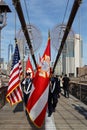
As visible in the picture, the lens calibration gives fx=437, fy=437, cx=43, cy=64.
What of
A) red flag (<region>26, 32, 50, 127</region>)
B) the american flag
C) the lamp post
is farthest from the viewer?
the lamp post

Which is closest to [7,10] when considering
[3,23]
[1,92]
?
[3,23]

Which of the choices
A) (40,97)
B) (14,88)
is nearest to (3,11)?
(14,88)

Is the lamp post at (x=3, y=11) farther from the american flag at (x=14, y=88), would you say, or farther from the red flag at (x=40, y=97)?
the red flag at (x=40, y=97)


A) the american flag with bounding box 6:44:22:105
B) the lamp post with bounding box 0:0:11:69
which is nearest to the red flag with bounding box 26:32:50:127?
the american flag with bounding box 6:44:22:105

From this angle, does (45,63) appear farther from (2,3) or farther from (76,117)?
(2,3)

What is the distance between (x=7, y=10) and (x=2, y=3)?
227 cm

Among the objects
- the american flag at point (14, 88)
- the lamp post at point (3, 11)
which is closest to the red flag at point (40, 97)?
the american flag at point (14, 88)

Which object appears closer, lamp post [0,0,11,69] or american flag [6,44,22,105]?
american flag [6,44,22,105]

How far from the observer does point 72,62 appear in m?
53.8

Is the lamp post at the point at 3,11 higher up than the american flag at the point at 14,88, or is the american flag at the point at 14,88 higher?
the lamp post at the point at 3,11

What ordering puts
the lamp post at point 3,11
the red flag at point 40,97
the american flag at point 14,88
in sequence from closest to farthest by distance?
the red flag at point 40,97 → the american flag at point 14,88 → the lamp post at point 3,11

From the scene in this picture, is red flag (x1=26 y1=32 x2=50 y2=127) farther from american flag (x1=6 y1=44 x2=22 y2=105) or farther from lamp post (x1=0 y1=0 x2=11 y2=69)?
lamp post (x1=0 y1=0 x2=11 y2=69)

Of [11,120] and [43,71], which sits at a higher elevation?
[43,71]

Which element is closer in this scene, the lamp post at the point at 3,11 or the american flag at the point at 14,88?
the american flag at the point at 14,88
